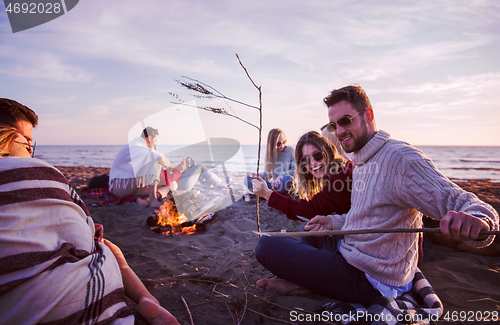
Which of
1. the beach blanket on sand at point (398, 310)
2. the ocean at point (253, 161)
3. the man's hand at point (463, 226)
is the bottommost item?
the ocean at point (253, 161)

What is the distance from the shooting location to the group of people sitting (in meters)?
1.09

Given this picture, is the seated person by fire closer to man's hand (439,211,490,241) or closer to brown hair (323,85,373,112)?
brown hair (323,85,373,112)

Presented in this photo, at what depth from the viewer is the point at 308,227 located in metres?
2.32

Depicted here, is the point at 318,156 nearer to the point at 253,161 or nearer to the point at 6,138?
the point at 6,138

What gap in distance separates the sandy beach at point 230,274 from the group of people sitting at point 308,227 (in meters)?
0.28

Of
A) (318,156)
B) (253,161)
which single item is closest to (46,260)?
(318,156)

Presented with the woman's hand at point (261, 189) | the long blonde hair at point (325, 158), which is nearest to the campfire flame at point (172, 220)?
the woman's hand at point (261, 189)

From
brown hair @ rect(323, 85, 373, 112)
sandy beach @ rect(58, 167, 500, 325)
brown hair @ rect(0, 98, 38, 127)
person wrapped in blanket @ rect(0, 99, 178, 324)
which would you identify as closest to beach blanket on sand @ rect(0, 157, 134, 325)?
person wrapped in blanket @ rect(0, 99, 178, 324)

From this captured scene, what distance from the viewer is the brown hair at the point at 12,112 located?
1.67 m

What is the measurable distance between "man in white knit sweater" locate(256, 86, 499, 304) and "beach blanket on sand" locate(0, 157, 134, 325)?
54.9 inches

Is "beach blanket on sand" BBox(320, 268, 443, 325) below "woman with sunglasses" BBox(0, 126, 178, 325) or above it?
below

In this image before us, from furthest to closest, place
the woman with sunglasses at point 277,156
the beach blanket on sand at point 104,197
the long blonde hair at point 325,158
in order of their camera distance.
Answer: the woman with sunglasses at point 277,156
the beach blanket on sand at point 104,197
the long blonde hair at point 325,158

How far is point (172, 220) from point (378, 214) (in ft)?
10.5

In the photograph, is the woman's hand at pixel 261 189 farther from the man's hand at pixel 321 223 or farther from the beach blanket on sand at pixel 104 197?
the beach blanket on sand at pixel 104 197
